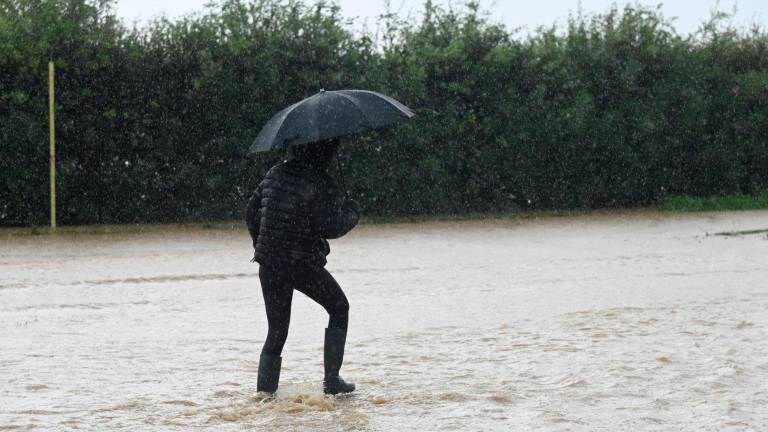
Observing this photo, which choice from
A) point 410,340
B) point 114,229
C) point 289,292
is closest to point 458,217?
point 114,229

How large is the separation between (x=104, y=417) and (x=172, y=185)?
44.6 ft

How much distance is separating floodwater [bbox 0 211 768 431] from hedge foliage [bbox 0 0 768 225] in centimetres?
378

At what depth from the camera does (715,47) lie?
25.1 m

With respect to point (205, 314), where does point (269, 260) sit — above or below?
above

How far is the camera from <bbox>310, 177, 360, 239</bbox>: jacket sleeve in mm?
6703

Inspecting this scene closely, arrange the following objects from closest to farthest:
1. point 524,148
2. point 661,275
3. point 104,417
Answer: point 104,417 < point 661,275 < point 524,148

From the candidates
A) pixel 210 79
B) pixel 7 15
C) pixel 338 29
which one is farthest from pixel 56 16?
pixel 338 29

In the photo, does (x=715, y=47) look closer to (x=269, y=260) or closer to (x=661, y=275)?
(x=661, y=275)

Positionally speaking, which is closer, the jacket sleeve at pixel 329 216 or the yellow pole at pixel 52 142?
the jacket sleeve at pixel 329 216

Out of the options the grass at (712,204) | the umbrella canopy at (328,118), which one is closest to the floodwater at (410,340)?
the umbrella canopy at (328,118)

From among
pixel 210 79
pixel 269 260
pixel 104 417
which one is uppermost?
pixel 210 79

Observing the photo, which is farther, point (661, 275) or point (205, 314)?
point (661, 275)

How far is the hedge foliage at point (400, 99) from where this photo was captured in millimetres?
19297

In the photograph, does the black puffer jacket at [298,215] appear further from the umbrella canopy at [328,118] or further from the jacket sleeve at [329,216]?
the umbrella canopy at [328,118]
